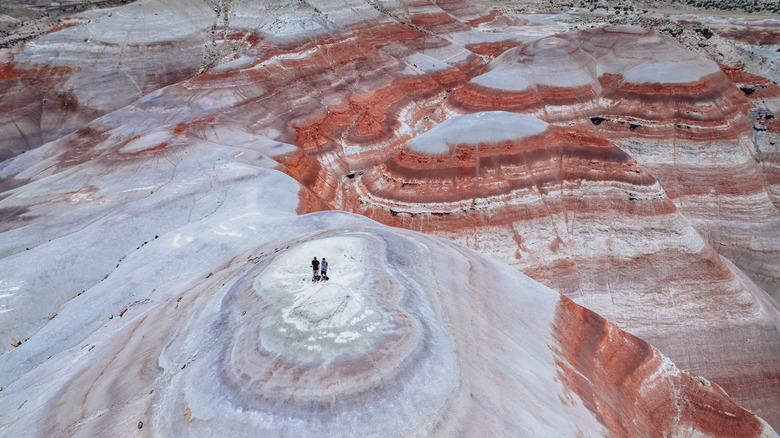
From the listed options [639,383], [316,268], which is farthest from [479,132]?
[316,268]

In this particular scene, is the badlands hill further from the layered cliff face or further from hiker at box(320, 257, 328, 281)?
hiker at box(320, 257, 328, 281)

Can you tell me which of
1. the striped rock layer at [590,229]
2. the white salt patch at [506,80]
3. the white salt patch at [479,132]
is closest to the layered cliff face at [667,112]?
the white salt patch at [506,80]

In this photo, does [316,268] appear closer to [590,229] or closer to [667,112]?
[590,229]

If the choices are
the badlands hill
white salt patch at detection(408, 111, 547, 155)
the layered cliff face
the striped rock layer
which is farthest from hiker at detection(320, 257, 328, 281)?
the layered cliff face

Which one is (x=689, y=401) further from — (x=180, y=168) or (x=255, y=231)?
(x=180, y=168)

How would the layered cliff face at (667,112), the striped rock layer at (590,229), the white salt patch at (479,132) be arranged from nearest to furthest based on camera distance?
the striped rock layer at (590,229) < the white salt patch at (479,132) < the layered cliff face at (667,112)

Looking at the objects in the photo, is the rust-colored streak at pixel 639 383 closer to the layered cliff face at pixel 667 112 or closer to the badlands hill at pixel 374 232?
the badlands hill at pixel 374 232

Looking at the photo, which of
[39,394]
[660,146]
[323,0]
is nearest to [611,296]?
[660,146]
